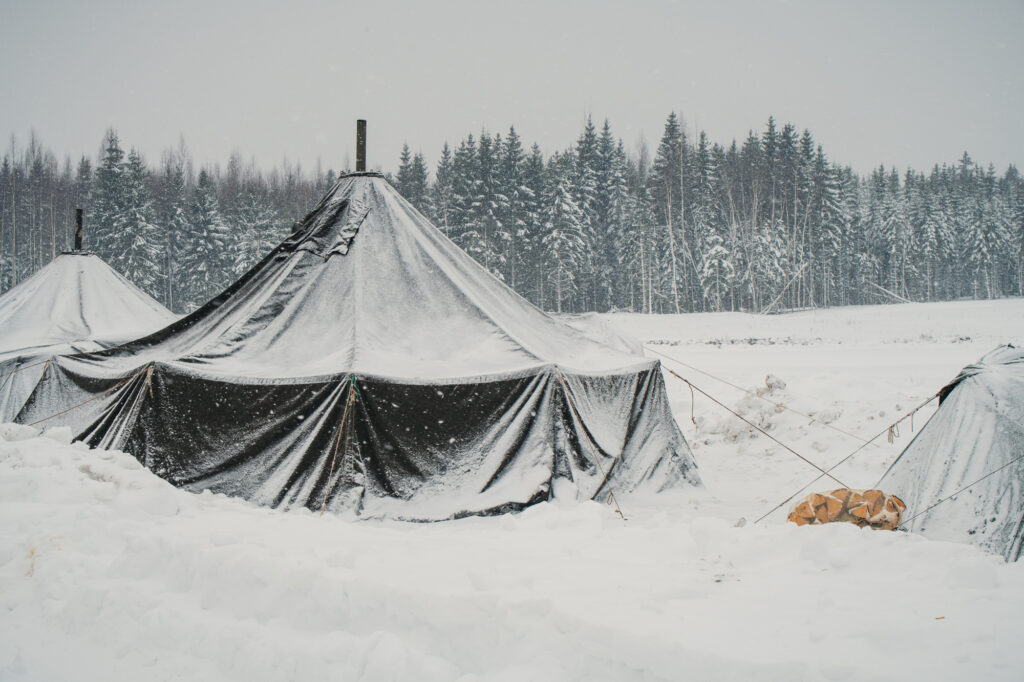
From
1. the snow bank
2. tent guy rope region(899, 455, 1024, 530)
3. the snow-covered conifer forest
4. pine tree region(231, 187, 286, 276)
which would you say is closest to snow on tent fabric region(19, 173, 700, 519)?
the snow bank

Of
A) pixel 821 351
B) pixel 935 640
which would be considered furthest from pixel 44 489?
pixel 821 351

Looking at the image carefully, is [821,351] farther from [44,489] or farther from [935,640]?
[44,489]

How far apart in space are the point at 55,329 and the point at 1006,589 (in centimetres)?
1303

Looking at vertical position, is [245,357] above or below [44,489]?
above

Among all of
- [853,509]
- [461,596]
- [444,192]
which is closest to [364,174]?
[461,596]

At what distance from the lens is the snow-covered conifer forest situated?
38.4m

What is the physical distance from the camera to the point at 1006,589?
3070 mm

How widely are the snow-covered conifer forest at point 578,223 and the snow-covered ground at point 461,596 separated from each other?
33.0m

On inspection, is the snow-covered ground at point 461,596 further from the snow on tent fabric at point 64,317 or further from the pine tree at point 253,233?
the pine tree at point 253,233

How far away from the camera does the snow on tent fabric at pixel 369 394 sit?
5.95 meters

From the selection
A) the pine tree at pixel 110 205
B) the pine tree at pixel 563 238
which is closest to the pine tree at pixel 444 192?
the pine tree at pixel 563 238

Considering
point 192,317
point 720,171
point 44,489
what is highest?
point 720,171

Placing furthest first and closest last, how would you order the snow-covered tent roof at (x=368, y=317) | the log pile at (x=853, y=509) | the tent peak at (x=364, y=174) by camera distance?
the tent peak at (x=364, y=174) < the snow-covered tent roof at (x=368, y=317) < the log pile at (x=853, y=509)

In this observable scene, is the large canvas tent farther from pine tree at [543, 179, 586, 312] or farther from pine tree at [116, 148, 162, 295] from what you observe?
pine tree at [116, 148, 162, 295]
